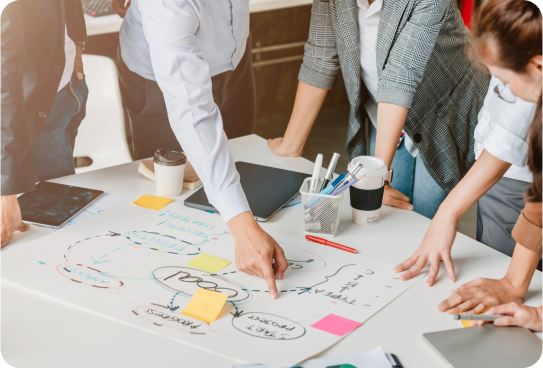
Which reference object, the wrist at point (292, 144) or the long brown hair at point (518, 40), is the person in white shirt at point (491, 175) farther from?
the wrist at point (292, 144)

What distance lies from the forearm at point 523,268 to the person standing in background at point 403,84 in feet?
1.02

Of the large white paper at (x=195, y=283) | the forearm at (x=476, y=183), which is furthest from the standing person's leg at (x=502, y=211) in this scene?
the large white paper at (x=195, y=283)

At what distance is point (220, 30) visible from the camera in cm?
120

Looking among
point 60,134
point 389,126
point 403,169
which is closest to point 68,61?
point 60,134

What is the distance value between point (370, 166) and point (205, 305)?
0.46 metres

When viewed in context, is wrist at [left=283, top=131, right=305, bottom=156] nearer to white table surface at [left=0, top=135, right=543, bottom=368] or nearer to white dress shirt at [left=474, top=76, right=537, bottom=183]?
white table surface at [left=0, top=135, right=543, bottom=368]

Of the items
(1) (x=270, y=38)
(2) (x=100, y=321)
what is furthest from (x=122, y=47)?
(1) (x=270, y=38)

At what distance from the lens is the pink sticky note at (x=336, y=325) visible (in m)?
0.76

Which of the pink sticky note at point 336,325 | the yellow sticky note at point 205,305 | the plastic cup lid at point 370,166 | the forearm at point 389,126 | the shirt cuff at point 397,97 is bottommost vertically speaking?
the pink sticky note at point 336,325

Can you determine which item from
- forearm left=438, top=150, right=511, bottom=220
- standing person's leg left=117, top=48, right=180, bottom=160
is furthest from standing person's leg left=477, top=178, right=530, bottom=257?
standing person's leg left=117, top=48, right=180, bottom=160

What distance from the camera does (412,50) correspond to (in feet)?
3.84

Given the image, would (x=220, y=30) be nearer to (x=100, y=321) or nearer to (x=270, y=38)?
(x=100, y=321)

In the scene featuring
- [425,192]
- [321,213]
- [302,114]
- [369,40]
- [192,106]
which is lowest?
[425,192]

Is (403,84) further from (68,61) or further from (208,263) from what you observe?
(68,61)
